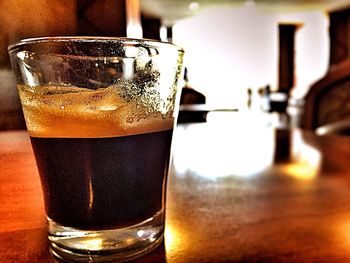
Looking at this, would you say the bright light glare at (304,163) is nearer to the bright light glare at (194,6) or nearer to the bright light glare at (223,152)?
the bright light glare at (223,152)

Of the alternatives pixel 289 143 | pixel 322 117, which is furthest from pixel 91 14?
pixel 322 117

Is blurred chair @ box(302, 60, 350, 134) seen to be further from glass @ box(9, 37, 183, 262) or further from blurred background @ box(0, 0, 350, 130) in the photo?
glass @ box(9, 37, 183, 262)

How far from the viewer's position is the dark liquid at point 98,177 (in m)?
0.18

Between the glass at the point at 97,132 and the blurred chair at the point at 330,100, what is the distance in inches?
52.4

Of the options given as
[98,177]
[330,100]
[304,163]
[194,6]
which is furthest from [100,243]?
[330,100]

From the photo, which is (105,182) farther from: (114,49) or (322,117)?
(322,117)

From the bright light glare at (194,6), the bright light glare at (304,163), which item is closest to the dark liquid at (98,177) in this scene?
the bright light glare at (194,6)

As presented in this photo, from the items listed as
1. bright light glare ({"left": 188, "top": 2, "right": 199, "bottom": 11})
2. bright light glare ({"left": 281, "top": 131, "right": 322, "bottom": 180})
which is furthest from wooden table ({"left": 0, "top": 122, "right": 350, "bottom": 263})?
bright light glare ({"left": 188, "top": 2, "right": 199, "bottom": 11})

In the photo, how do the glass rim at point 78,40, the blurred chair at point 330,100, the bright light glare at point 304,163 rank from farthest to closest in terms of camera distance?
the blurred chair at point 330,100 → the bright light glare at point 304,163 → the glass rim at point 78,40

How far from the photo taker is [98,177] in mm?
186

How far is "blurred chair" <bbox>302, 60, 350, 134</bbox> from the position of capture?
1.47 m

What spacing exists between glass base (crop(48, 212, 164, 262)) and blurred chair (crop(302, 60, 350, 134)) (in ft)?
4.38

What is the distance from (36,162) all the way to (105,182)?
0.14 feet

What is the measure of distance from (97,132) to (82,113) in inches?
0.4
